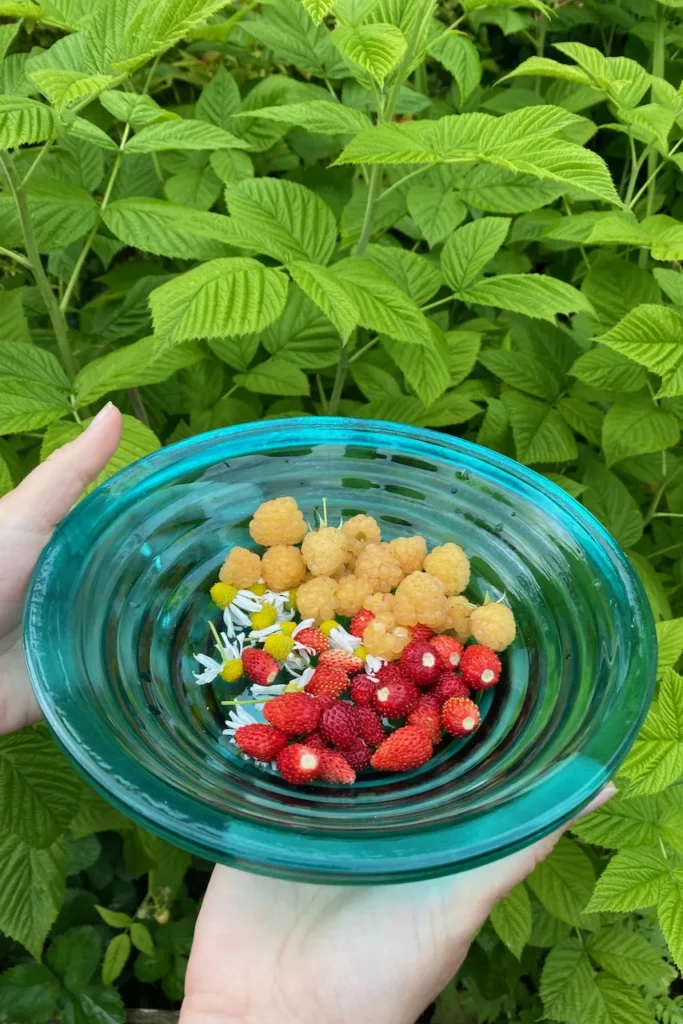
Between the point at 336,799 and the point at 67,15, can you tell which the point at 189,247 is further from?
the point at 336,799

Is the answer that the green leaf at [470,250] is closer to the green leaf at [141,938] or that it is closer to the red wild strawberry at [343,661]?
the red wild strawberry at [343,661]

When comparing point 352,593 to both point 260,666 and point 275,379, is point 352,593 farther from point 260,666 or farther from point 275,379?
point 275,379

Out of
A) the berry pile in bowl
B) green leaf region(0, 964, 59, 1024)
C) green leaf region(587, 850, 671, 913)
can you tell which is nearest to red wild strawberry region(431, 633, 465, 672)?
the berry pile in bowl

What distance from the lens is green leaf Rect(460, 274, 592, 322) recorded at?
112 centimetres

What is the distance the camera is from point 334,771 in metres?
0.75

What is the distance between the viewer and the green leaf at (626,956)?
1.21 meters

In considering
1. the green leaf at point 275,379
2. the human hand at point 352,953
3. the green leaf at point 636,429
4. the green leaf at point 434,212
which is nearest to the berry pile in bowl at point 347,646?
the human hand at point 352,953

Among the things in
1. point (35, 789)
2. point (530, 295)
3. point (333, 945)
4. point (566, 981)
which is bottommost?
point (566, 981)

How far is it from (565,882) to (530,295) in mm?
852

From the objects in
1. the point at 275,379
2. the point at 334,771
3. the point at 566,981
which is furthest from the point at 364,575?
the point at 566,981

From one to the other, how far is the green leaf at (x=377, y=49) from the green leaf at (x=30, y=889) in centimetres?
107

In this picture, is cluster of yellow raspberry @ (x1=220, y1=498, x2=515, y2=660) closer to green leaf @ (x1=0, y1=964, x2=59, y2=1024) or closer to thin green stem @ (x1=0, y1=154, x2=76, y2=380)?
thin green stem @ (x1=0, y1=154, x2=76, y2=380)

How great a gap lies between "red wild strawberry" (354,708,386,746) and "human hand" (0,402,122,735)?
426 millimetres

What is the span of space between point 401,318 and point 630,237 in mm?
354
